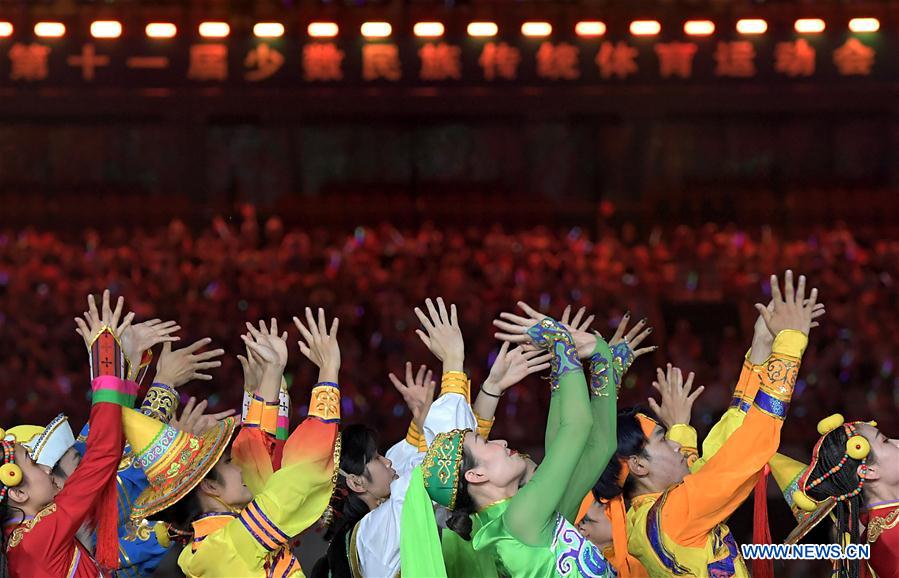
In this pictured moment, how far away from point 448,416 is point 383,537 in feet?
0.96

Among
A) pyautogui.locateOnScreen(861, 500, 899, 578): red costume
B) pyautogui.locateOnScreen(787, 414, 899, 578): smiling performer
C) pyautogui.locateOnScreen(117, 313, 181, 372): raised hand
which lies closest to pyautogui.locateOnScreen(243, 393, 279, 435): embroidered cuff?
pyautogui.locateOnScreen(117, 313, 181, 372): raised hand

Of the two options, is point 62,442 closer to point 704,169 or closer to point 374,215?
point 374,215

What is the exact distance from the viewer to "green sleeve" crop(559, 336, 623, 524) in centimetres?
237

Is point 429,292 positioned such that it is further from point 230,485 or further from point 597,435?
point 597,435

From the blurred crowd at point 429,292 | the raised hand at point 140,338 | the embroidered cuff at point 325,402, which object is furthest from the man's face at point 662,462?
the blurred crowd at point 429,292

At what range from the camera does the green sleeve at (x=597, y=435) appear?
237 cm

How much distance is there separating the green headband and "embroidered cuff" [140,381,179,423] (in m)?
0.74

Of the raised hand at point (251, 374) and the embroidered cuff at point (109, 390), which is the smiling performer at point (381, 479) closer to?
the raised hand at point (251, 374)

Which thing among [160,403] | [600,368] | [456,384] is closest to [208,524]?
[160,403]

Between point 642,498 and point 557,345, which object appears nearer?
point 557,345

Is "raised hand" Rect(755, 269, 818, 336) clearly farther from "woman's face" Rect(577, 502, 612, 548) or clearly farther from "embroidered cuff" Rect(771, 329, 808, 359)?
"woman's face" Rect(577, 502, 612, 548)

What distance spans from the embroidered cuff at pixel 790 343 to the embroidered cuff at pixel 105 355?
4.03 feet

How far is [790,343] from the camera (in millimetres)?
2375

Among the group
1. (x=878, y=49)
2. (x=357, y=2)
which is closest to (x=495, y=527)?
(x=357, y=2)
